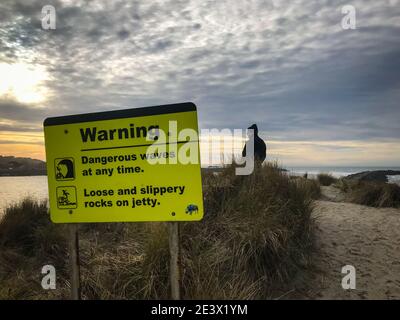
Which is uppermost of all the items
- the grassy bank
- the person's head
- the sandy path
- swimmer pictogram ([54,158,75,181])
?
the person's head

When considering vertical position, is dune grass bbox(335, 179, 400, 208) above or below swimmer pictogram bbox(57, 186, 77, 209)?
below

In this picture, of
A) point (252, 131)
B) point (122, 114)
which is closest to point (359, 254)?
point (122, 114)

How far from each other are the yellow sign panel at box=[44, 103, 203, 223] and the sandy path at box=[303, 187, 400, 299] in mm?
3325

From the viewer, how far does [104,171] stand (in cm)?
354

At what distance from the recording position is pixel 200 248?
18.1ft

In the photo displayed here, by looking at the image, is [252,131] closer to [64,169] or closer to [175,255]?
[64,169]

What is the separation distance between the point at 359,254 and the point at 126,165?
5.46 metres

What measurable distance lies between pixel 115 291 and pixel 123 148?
211 centimetres

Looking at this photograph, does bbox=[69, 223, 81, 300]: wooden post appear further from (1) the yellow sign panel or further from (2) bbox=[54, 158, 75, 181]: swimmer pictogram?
(2) bbox=[54, 158, 75, 181]: swimmer pictogram

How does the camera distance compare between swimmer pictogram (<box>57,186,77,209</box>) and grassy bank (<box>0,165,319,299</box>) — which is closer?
swimmer pictogram (<box>57,186,77,209</box>)

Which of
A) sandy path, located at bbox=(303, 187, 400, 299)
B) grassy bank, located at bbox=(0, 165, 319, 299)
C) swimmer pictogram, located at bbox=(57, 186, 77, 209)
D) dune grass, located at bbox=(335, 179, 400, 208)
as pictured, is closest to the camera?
swimmer pictogram, located at bbox=(57, 186, 77, 209)

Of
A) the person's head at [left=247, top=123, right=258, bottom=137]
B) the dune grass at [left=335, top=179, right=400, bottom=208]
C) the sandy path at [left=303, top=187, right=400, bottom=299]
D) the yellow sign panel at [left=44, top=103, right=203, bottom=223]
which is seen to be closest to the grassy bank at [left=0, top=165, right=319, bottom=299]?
the sandy path at [left=303, top=187, right=400, bottom=299]

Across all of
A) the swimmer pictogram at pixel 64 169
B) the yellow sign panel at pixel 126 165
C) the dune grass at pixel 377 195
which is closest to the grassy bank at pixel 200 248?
the yellow sign panel at pixel 126 165

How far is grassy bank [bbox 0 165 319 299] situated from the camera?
4.69 metres
